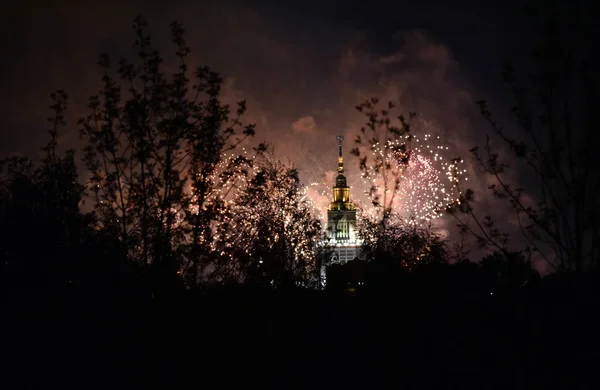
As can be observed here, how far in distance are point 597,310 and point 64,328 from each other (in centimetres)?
973

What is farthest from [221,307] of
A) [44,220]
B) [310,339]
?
[44,220]

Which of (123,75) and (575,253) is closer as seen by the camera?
(575,253)

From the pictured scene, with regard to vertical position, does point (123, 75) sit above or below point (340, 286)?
above

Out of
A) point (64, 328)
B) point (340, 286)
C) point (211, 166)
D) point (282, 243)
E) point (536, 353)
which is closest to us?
point (536, 353)

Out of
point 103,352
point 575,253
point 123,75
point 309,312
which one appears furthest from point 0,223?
point 575,253

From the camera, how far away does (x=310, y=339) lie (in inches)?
451

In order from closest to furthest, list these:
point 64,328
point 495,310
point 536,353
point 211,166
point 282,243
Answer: point 536,353
point 495,310
point 64,328
point 211,166
point 282,243

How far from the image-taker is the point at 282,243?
754 inches

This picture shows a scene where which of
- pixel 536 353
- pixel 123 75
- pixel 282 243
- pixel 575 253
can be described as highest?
pixel 123 75

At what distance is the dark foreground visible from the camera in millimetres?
10117

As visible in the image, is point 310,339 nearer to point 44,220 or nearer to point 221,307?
point 221,307

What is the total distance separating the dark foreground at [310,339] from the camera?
10.1 meters

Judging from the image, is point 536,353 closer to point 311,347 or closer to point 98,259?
point 311,347

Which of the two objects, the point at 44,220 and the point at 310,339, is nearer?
the point at 310,339
